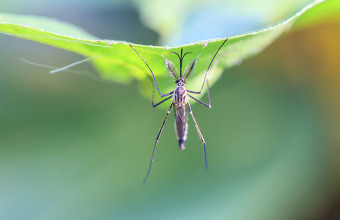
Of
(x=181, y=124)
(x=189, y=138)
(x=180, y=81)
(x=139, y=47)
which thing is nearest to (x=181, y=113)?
(x=181, y=124)

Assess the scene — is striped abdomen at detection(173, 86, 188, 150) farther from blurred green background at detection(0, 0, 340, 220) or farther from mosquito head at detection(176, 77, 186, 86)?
blurred green background at detection(0, 0, 340, 220)

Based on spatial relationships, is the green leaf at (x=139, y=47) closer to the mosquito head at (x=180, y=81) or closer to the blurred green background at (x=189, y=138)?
the mosquito head at (x=180, y=81)

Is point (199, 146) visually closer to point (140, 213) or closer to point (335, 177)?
point (140, 213)

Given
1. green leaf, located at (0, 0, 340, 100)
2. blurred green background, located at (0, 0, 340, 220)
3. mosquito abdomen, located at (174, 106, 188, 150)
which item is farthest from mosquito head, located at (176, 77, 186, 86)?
blurred green background, located at (0, 0, 340, 220)

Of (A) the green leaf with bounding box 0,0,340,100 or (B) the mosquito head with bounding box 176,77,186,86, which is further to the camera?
(B) the mosquito head with bounding box 176,77,186,86

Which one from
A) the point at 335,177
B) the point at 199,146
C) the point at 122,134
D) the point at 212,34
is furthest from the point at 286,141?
the point at 122,134

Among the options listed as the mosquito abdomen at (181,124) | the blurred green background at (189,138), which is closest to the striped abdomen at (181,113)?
the mosquito abdomen at (181,124)
